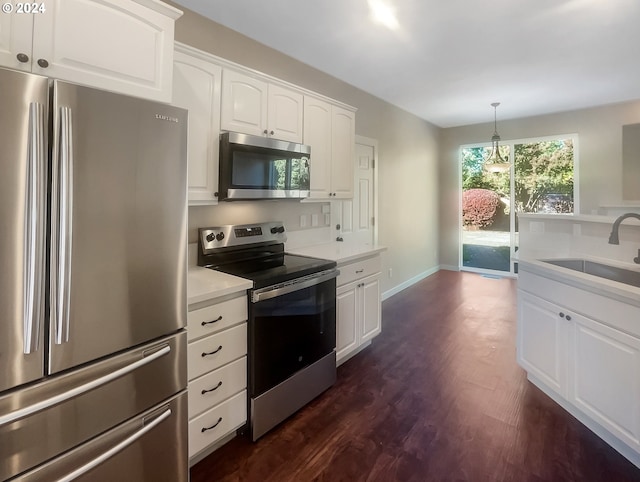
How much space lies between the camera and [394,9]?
7.91ft

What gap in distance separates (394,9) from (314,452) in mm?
2907

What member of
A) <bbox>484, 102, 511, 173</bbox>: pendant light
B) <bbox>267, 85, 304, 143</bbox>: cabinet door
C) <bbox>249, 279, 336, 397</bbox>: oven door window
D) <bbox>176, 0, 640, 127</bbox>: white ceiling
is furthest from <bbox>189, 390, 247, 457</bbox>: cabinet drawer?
<bbox>484, 102, 511, 173</bbox>: pendant light

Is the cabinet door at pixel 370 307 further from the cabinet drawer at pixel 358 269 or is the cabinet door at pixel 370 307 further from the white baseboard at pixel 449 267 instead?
the white baseboard at pixel 449 267

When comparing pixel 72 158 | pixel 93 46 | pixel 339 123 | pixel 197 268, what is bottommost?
pixel 197 268

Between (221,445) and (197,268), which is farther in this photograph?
(197,268)

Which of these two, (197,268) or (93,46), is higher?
(93,46)

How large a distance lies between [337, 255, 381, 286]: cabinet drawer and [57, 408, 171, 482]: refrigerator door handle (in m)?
1.49

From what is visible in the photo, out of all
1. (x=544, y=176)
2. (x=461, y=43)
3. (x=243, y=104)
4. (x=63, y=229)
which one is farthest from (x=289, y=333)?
(x=544, y=176)

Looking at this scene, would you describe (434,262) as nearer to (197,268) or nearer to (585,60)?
(585,60)

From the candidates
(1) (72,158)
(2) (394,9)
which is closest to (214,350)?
(1) (72,158)

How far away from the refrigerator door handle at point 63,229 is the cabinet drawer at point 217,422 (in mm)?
885

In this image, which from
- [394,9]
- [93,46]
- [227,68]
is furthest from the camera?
[394,9]

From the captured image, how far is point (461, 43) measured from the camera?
2947mm

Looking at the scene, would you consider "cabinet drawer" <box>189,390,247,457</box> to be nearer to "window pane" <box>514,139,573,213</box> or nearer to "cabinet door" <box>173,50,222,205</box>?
"cabinet door" <box>173,50,222,205</box>
